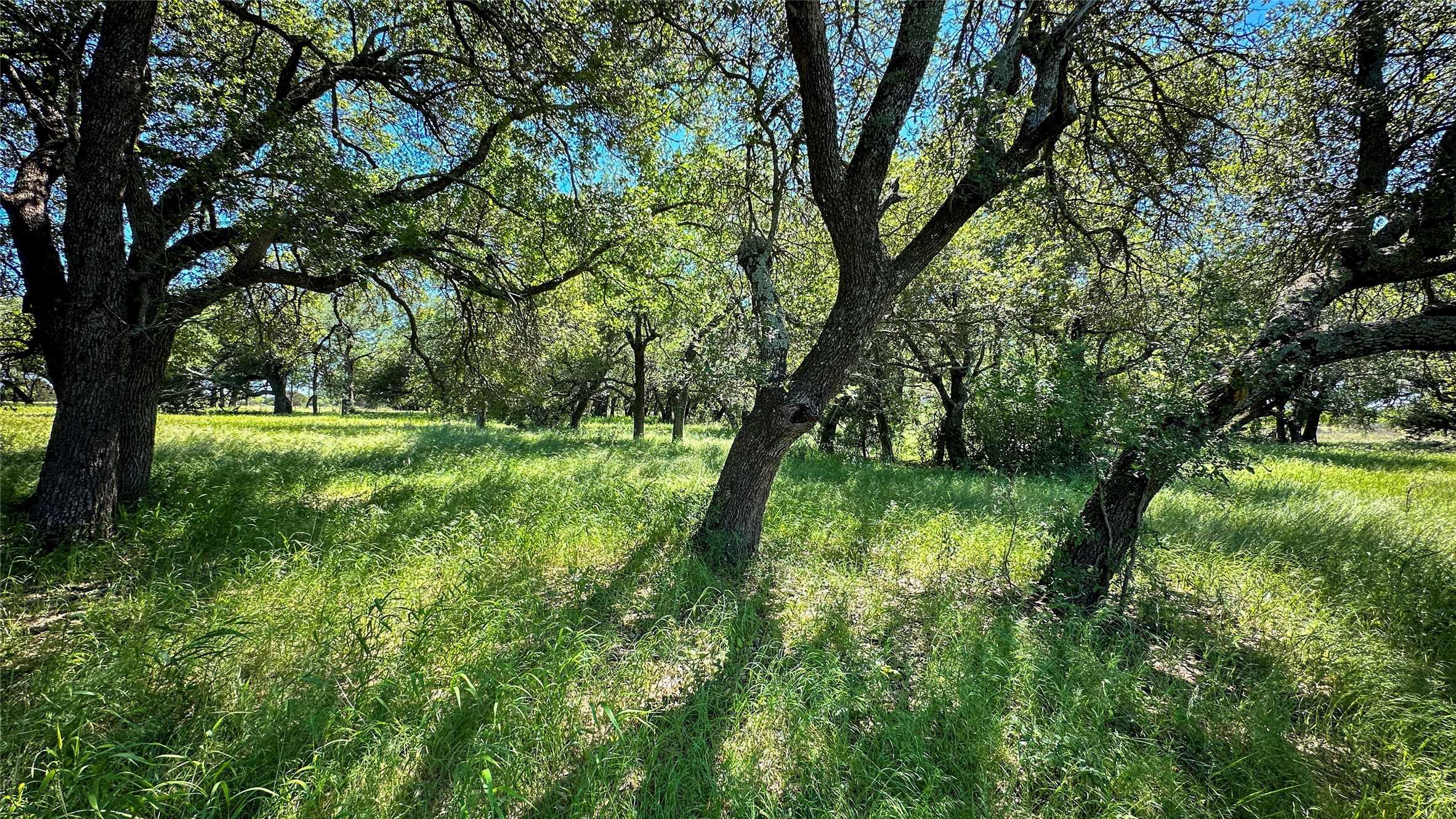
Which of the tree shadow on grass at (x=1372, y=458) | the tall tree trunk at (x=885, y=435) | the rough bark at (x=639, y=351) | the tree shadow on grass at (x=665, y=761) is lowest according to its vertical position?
the tree shadow on grass at (x=665, y=761)

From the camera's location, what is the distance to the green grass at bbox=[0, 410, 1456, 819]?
81.6 inches

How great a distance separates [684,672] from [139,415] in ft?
24.1

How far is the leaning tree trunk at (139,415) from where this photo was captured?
5.20 metres

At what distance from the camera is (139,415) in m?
5.37

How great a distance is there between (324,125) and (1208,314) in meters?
8.40

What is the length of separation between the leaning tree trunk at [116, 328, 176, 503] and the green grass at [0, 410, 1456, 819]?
1.32 feet

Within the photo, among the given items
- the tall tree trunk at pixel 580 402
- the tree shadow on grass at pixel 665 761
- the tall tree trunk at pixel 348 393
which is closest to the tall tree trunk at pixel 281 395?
the tall tree trunk at pixel 348 393

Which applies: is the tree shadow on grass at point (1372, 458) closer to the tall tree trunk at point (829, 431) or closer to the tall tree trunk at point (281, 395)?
the tall tree trunk at point (829, 431)

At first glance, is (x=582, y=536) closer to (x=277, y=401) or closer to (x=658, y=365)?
(x=658, y=365)

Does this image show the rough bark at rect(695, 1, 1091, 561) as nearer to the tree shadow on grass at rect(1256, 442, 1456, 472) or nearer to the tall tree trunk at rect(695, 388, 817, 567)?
the tall tree trunk at rect(695, 388, 817, 567)

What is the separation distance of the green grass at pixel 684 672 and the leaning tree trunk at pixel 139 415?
403 mm

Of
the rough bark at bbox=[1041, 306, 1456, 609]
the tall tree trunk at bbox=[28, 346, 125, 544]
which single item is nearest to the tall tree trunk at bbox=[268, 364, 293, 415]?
the tall tree trunk at bbox=[28, 346, 125, 544]

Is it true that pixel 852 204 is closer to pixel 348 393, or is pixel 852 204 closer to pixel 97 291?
pixel 97 291

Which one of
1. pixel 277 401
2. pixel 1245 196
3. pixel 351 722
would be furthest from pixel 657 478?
pixel 277 401
